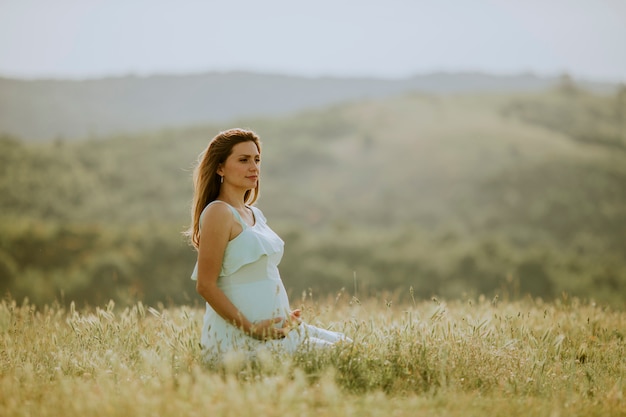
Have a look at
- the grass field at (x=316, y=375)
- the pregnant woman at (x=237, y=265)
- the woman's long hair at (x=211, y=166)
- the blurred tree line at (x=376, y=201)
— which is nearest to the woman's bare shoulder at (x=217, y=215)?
the pregnant woman at (x=237, y=265)

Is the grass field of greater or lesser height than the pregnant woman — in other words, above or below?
below

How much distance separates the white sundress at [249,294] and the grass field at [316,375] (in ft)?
0.59

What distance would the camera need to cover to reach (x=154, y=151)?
50.7 m

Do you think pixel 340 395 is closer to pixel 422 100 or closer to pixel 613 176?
pixel 613 176

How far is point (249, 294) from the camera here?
5.42 m

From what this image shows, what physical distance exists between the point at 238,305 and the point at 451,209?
40.4 meters

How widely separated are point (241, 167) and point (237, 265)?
845 mm

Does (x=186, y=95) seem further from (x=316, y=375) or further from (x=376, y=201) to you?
(x=316, y=375)

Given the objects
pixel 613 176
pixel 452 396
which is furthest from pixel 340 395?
pixel 613 176

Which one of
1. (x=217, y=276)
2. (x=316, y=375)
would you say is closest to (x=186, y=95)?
(x=217, y=276)

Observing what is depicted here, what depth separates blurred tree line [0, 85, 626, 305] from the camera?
35.8 m

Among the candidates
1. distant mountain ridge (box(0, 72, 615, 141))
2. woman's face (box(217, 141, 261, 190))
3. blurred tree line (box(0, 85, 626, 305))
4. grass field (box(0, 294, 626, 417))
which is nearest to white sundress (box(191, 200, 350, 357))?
grass field (box(0, 294, 626, 417))

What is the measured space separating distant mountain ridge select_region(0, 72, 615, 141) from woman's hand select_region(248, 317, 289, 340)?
2117 inches

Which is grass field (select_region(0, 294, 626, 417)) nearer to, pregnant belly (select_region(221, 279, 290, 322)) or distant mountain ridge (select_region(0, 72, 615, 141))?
pregnant belly (select_region(221, 279, 290, 322))
